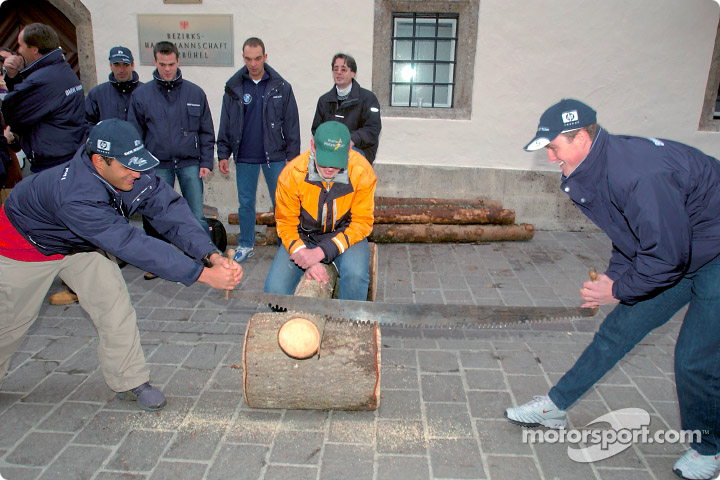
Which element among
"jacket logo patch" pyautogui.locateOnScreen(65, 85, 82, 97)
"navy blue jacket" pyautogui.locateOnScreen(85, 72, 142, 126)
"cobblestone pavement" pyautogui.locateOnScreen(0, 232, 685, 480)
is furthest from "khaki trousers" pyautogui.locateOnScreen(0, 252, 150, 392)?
"navy blue jacket" pyautogui.locateOnScreen(85, 72, 142, 126)

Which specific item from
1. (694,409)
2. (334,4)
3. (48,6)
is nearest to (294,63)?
(334,4)

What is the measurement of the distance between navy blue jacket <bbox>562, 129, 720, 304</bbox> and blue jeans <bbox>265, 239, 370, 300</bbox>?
1717mm

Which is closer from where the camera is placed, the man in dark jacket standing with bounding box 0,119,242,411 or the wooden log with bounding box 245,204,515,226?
the man in dark jacket standing with bounding box 0,119,242,411

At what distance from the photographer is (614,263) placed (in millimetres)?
3178

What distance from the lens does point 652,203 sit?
8.32 feet

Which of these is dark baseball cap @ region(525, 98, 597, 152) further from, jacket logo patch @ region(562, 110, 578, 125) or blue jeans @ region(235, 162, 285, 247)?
blue jeans @ region(235, 162, 285, 247)

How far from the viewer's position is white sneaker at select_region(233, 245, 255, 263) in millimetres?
6589

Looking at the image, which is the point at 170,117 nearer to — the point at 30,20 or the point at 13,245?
the point at 13,245

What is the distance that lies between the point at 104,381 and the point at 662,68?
7.86 m

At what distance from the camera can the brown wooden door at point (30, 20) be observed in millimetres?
7820

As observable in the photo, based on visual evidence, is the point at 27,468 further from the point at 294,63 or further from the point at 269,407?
the point at 294,63

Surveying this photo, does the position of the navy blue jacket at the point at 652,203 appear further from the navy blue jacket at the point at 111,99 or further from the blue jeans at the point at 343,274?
the navy blue jacket at the point at 111,99

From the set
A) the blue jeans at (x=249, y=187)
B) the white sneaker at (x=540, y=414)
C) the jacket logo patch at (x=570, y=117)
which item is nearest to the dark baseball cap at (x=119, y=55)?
the blue jeans at (x=249, y=187)

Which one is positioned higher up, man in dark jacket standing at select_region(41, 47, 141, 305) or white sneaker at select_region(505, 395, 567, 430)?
man in dark jacket standing at select_region(41, 47, 141, 305)
